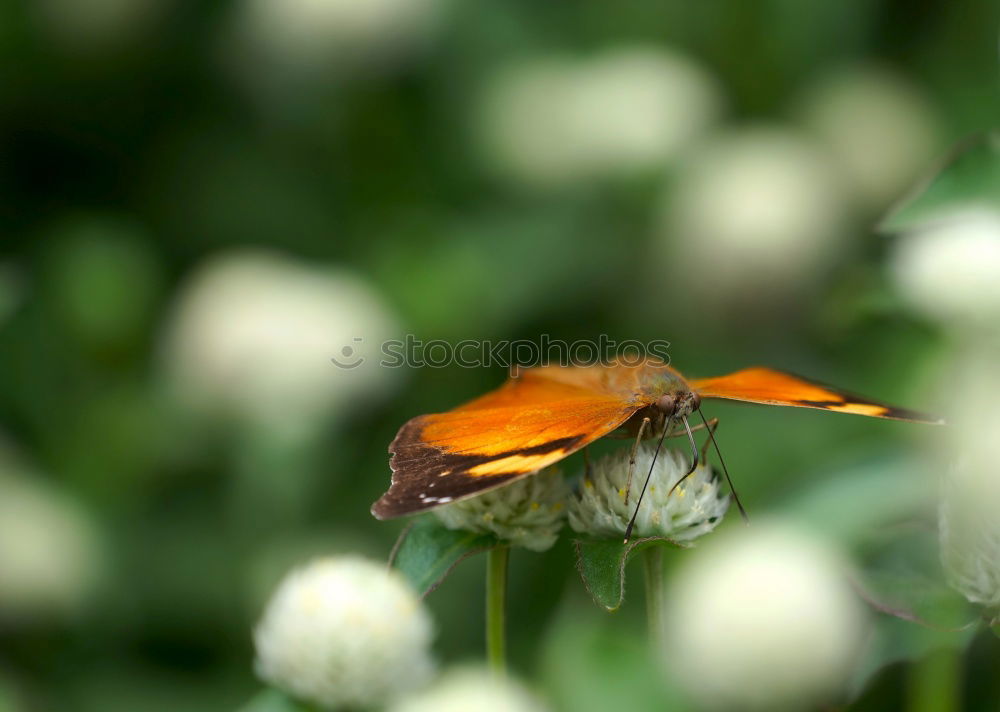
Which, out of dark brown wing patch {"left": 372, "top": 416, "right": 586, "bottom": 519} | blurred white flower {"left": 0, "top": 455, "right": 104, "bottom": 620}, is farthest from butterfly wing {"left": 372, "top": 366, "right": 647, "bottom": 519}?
blurred white flower {"left": 0, "top": 455, "right": 104, "bottom": 620}

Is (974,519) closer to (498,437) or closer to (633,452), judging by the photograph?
(633,452)

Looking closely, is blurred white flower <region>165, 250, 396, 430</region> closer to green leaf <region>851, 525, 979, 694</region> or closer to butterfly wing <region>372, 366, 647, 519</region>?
butterfly wing <region>372, 366, 647, 519</region>

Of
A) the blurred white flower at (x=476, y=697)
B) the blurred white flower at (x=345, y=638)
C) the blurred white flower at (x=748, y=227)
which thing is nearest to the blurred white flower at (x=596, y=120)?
Result: the blurred white flower at (x=748, y=227)

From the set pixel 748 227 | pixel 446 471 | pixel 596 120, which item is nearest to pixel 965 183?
pixel 446 471

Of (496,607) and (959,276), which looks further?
(959,276)

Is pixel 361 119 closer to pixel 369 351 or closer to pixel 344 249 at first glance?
pixel 344 249

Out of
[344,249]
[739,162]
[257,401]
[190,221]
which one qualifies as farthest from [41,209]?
[739,162]
